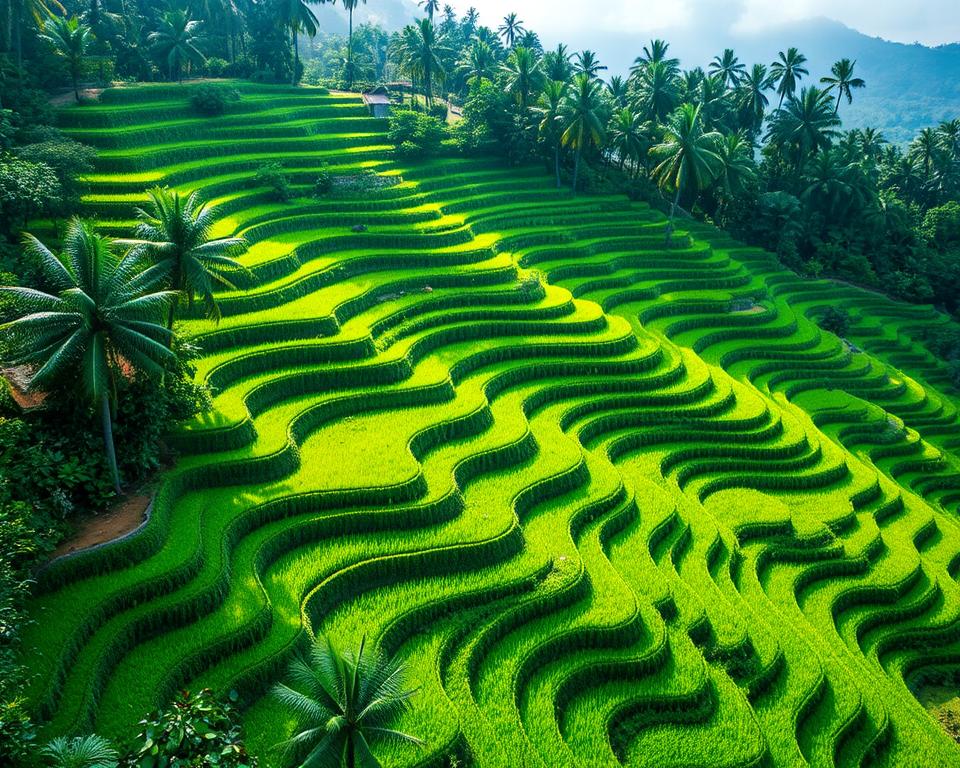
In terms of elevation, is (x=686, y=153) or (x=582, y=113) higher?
(x=582, y=113)

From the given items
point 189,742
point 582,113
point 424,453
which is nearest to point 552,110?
point 582,113

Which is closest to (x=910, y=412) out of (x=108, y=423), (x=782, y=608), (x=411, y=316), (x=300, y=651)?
(x=782, y=608)

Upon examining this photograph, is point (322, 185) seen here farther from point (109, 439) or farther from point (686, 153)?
point (109, 439)

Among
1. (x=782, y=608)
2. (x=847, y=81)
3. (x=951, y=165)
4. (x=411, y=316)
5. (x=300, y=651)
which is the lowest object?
(x=782, y=608)

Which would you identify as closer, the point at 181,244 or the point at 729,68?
the point at 181,244

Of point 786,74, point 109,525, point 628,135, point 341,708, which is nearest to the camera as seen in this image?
point 341,708

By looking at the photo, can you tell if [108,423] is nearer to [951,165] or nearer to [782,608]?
[782,608]
